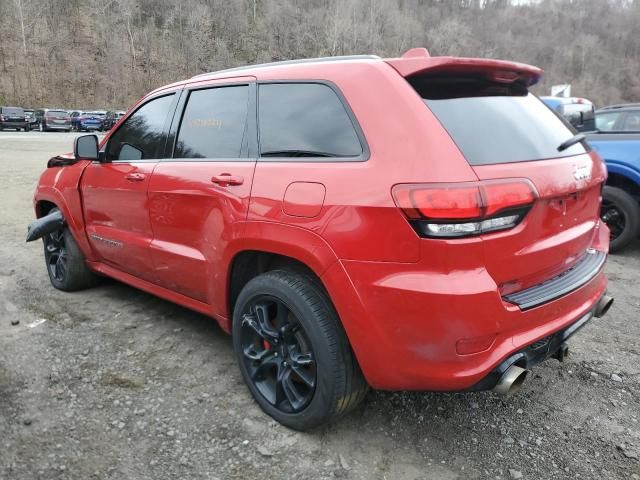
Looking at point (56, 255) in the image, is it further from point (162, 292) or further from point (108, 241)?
point (162, 292)

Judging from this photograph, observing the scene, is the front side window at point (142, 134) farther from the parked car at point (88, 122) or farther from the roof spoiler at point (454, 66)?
the parked car at point (88, 122)

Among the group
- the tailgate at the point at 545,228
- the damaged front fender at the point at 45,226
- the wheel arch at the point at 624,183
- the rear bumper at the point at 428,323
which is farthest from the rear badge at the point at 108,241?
the wheel arch at the point at 624,183

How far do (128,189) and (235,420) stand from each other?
5.77 feet

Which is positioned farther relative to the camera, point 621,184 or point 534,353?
point 621,184

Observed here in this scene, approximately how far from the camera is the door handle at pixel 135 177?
10.9ft

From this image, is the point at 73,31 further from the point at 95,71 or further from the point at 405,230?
the point at 405,230

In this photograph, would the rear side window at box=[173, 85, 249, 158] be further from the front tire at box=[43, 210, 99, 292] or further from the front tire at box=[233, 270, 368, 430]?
the front tire at box=[43, 210, 99, 292]

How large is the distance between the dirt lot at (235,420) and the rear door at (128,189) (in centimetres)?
56

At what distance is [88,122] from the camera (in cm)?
3191

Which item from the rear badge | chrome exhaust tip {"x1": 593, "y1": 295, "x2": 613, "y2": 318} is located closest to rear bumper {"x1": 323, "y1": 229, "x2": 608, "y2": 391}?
chrome exhaust tip {"x1": 593, "y1": 295, "x2": 613, "y2": 318}

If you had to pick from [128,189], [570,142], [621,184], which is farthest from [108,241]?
[621,184]

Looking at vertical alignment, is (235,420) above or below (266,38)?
below

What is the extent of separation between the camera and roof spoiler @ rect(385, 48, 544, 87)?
7.16 ft

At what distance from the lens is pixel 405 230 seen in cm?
195
